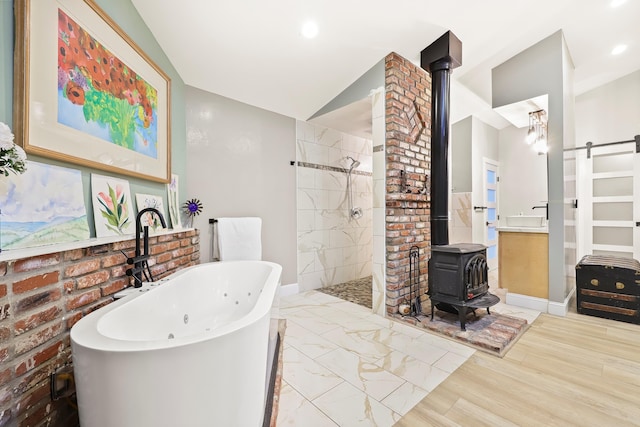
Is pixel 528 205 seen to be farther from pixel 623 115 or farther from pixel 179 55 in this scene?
pixel 179 55

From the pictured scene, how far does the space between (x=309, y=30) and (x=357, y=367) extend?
2.66 m

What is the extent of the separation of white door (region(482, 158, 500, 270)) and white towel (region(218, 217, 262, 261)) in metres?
4.09

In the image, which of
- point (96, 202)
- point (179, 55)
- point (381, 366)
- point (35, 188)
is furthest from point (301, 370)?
point (179, 55)

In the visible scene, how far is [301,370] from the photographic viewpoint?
1840 millimetres

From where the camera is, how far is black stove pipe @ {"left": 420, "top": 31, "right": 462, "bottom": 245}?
103 inches

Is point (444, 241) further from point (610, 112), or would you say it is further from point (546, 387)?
point (610, 112)

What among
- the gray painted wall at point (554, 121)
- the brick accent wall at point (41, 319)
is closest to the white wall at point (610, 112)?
the gray painted wall at point (554, 121)

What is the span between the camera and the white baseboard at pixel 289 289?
135 inches

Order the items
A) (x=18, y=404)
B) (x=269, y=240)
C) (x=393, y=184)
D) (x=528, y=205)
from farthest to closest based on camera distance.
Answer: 1. (x=528, y=205)
2. (x=269, y=240)
3. (x=393, y=184)
4. (x=18, y=404)

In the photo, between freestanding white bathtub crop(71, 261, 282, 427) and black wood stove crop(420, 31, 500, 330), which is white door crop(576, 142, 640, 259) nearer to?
black wood stove crop(420, 31, 500, 330)

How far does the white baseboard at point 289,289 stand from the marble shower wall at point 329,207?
0.09 m

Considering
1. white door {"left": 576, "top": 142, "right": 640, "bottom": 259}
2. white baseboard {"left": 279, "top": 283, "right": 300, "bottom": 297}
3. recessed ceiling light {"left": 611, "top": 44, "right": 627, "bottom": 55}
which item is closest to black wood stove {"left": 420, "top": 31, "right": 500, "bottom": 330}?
white baseboard {"left": 279, "top": 283, "right": 300, "bottom": 297}

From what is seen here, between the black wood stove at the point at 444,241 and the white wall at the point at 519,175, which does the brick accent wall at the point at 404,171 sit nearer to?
the black wood stove at the point at 444,241

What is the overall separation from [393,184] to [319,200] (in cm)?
131
